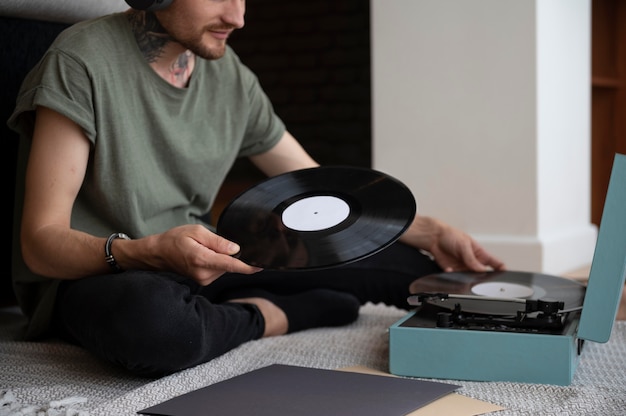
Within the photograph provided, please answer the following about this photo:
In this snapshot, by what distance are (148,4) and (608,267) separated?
795mm

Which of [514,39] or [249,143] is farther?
[514,39]

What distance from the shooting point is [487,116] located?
2.35 meters

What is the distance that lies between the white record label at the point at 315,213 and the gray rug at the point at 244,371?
27cm

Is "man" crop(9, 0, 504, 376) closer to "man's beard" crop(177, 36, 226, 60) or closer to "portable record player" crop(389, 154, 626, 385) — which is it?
"man's beard" crop(177, 36, 226, 60)

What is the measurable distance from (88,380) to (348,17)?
3.69 m

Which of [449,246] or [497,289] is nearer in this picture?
[497,289]

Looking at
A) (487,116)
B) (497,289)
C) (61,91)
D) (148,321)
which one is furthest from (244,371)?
(487,116)

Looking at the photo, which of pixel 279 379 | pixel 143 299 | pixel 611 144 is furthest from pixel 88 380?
pixel 611 144

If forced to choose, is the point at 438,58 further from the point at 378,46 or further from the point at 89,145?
the point at 89,145

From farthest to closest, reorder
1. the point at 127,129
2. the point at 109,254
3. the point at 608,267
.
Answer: the point at 127,129
the point at 109,254
the point at 608,267

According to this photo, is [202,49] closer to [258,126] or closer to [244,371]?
[258,126]

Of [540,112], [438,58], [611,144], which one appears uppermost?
[438,58]

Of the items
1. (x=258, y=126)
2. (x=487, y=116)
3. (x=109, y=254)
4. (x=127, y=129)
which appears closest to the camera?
(x=109, y=254)

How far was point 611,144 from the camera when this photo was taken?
3.26 meters
